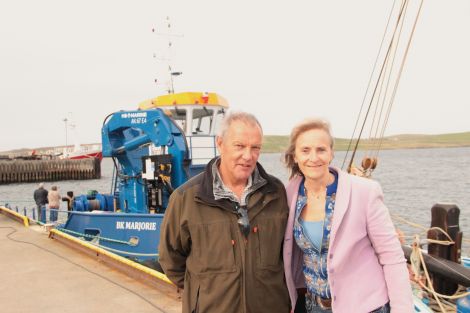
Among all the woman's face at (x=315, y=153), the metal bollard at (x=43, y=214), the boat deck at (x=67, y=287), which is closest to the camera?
the woman's face at (x=315, y=153)

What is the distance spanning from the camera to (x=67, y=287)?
5.76 meters

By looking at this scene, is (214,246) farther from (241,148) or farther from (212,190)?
(241,148)

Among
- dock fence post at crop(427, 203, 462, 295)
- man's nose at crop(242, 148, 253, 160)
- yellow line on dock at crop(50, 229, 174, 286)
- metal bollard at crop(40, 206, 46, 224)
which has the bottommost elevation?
metal bollard at crop(40, 206, 46, 224)

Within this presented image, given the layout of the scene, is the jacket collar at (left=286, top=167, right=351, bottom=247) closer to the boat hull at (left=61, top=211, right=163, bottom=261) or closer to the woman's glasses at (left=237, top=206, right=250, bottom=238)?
the woman's glasses at (left=237, top=206, right=250, bottom=238)

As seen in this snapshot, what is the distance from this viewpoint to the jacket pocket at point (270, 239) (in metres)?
2.25

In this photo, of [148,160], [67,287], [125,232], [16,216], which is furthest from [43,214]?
[67,287]

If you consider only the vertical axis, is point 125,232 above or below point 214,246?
below

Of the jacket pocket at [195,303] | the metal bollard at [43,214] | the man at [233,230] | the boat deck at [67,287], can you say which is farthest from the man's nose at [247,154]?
the metal bollard at [43,214]

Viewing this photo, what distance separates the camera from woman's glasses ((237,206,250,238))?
7.22ft

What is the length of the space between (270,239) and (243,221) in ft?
0.63

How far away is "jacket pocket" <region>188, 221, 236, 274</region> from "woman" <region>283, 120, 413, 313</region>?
325 mm

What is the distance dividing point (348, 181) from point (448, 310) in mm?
3739

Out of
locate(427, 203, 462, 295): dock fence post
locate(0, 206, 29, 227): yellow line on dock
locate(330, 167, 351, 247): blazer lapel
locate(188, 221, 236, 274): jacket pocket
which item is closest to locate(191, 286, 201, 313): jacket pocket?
locate(188, 221, 236, 274): jacket pocket

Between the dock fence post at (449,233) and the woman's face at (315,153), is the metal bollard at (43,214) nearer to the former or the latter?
the dock fence post at (449,233)
